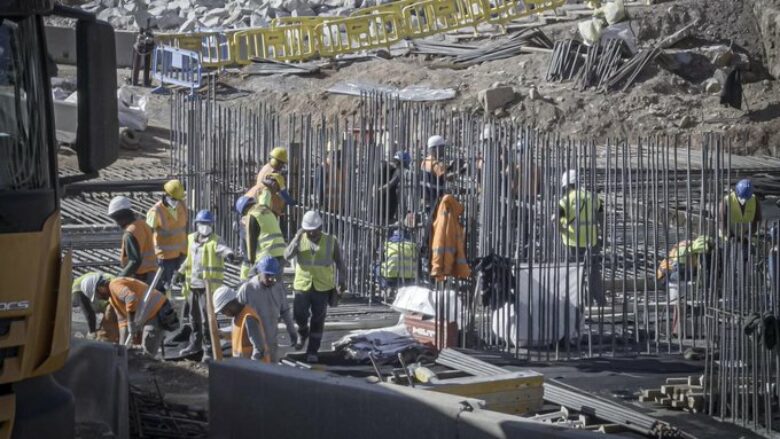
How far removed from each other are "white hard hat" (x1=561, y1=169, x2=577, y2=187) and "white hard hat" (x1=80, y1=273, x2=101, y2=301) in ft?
16.4

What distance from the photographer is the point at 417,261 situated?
1625 centimetres

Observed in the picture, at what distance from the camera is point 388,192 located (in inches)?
666

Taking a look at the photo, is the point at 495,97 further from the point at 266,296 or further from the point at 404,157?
the point at 266,296

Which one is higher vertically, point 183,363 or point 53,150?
point 53,150

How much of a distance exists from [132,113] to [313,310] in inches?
676

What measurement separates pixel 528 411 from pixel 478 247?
3733mm

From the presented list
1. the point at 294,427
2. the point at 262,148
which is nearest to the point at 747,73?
the point at 262,148

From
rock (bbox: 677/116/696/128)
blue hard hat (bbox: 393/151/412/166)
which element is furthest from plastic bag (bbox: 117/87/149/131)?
blue hard hat (bbox: 393/151/412/166)

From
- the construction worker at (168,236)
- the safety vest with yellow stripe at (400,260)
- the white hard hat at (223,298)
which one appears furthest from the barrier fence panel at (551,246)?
the white hard hat at (223,298)

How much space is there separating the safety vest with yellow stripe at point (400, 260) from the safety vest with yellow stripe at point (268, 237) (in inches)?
61.7

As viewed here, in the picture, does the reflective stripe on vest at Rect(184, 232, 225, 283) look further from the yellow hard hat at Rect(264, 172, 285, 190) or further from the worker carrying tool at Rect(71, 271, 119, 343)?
the yellow hard hat at Rect(264, 172, 285, 190)

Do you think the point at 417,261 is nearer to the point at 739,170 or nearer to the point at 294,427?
the point at 294,427

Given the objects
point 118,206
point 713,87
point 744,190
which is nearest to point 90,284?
point 118,206

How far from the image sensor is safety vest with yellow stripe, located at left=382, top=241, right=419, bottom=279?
53.6 ft
